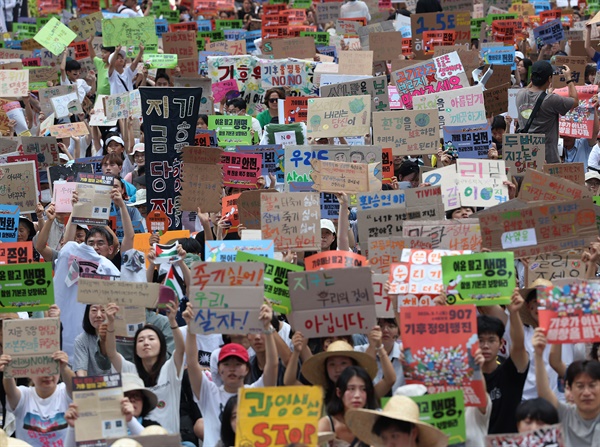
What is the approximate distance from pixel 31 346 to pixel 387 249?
2.70 metres

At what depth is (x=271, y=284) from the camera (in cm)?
909

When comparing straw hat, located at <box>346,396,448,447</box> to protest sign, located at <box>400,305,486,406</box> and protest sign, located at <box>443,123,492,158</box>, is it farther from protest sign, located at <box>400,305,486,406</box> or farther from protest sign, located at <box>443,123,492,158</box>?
protest sign, located at <box>443,123,492,158</box>

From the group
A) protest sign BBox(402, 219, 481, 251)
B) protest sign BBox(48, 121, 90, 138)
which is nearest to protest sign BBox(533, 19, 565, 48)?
protest sign BBox(48, 121, 90, 138)

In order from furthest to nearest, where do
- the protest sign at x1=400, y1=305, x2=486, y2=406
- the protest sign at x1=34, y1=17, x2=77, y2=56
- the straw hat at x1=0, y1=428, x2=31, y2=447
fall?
the protest sign at x1=34, y1=17, x2=77, y2=56 → the protest sign at x1=400, y1=305, x2=486, y2=406 → the straw hat at x1=0, y1=428, x2=31, y2=447

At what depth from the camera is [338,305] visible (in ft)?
28.8

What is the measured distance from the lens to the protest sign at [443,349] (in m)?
8.09

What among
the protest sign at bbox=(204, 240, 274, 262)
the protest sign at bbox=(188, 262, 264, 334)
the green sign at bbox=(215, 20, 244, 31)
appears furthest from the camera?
the green sign at bbox=(215, 20, 244, 31)

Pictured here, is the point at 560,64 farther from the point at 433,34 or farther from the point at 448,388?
the point at 448,388

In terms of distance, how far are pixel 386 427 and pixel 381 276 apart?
7.08ft

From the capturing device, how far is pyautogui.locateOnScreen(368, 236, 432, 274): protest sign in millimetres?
9922

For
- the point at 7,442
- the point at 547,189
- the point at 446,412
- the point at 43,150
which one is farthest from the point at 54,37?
the point at 446,412

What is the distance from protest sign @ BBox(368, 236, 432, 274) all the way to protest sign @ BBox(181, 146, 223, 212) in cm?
271

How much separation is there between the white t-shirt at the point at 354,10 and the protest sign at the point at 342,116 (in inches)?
394

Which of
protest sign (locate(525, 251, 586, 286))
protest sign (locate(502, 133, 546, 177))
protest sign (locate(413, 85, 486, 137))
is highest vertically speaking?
protest sign (locate(413, 85, 486, 137))
